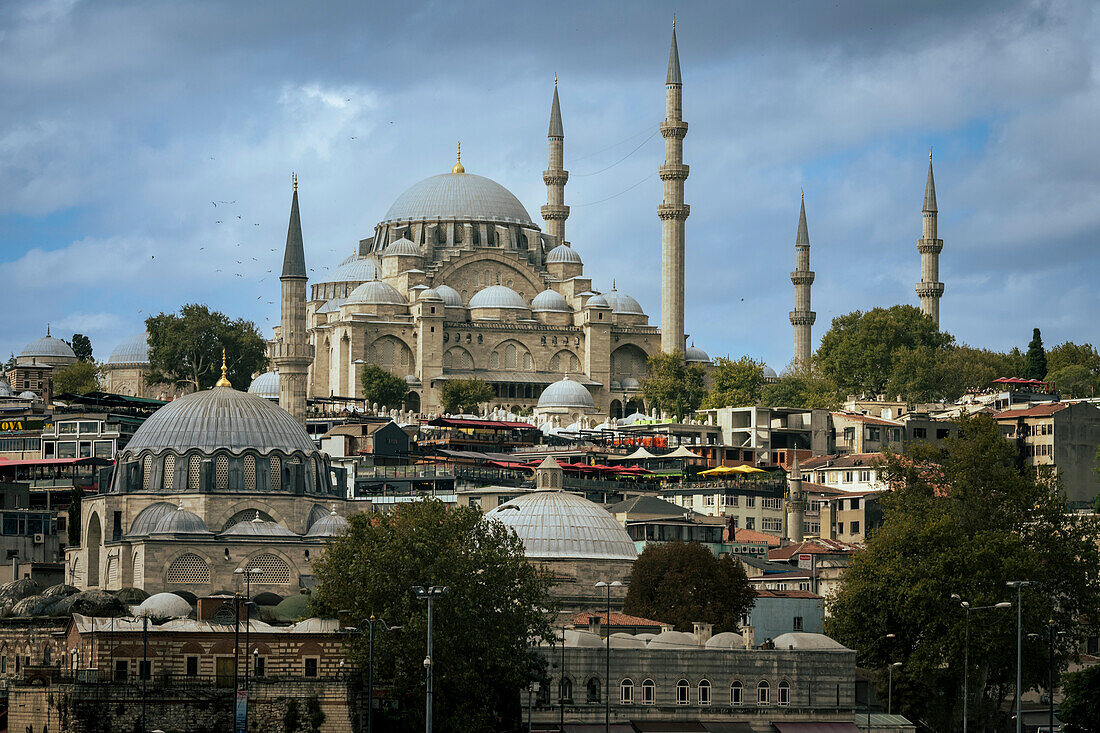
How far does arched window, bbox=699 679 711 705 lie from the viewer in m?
53.3

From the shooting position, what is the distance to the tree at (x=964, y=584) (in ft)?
194

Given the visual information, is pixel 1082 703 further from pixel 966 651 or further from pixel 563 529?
pixel 563 529

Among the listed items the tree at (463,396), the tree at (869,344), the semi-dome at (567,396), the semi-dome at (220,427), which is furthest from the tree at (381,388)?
the semi-dome at (220,427)

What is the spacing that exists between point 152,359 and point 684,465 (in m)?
30.1

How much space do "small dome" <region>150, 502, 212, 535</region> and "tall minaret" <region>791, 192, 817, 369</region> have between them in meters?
71.0

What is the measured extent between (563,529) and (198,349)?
46.9m

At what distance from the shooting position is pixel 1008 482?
215 ft

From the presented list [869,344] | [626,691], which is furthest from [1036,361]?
[626,691]

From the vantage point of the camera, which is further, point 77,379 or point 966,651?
point 77,379

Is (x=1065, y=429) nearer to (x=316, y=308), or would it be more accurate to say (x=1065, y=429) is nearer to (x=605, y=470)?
(x=605, y=470)

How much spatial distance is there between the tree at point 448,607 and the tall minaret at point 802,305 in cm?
7626

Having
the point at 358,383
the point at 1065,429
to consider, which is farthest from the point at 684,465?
the point at 358,383

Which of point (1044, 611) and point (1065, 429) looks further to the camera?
point (1065, 429)

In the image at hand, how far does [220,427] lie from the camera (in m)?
66.2
